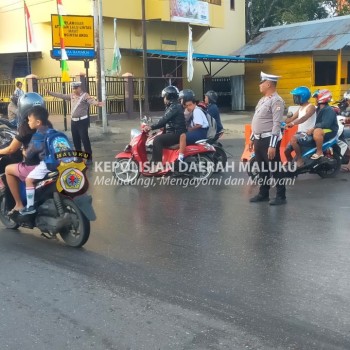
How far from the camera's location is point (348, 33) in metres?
23.4

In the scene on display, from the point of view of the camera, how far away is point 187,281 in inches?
175

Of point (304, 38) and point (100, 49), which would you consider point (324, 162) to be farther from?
point (304, 38)

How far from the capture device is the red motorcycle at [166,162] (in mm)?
9078

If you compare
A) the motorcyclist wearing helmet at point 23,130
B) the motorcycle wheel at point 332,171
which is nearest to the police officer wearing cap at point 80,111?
the motorcycle wheel at point 332,171

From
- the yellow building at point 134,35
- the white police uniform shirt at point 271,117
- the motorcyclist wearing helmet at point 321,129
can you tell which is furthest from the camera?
the yellow building at point 134,35

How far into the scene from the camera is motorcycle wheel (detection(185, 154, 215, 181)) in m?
9.22

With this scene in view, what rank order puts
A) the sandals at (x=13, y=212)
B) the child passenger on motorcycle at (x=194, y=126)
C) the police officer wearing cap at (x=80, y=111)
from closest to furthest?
1. the sandals at (x=13, y=212)
2. the child passenger on motorcycle at (x=194, y=126)
3. the police officer wearing cap at (x=80, y=111)

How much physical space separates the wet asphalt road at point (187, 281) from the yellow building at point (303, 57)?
19095 mm

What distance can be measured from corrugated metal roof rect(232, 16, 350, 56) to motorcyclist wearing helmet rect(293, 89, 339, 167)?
1492 cm

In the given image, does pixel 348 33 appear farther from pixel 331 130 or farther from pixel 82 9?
pixel 331 130

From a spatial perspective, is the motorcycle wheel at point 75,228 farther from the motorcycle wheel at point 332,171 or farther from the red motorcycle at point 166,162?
the motorcycle wheel at point 332,171

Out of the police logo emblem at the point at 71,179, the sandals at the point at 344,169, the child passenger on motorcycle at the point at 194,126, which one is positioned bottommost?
the sandals at the point at 344,169

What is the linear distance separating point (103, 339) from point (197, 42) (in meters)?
26.0

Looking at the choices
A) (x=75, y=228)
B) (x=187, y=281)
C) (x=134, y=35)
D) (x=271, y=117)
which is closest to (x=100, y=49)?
(x=134, y=35)
